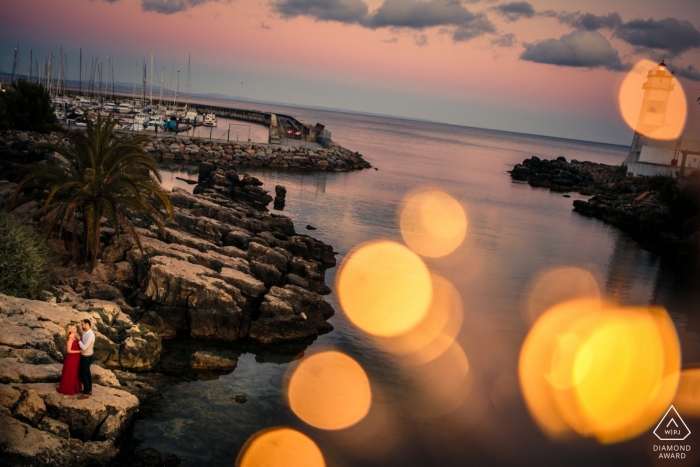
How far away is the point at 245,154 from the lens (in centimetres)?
6444

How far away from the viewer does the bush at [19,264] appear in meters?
14.5

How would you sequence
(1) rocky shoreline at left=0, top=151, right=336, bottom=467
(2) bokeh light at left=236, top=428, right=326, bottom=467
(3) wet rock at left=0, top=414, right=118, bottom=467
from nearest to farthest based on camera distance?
(3) wet rock at left=0, top=414, right=118, bottom=467, (1) rocky shoreline at left=0, top=151, right=336, bottom=467, (2) bokeh light at left=236, top=428, right=326, bottom=467

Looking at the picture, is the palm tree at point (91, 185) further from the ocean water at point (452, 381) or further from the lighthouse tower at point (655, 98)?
the lighthouse tower at point (655, 98)

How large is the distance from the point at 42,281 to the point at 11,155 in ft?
71.3

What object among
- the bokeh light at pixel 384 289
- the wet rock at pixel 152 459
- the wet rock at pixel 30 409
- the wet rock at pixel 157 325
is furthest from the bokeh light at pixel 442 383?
the wet rock at pixel 30 409

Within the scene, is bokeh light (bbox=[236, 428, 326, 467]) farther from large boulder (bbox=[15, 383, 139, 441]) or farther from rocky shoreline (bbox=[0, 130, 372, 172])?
rocky shoreline (bbox=[0, 130, 372, 172])

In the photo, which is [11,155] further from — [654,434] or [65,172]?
[654,434]

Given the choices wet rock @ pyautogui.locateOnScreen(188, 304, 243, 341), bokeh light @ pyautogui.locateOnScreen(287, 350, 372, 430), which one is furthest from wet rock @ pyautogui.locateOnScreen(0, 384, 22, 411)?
wet rock @ pyautogui.locateOnScreen(188, 304, 243, 341)

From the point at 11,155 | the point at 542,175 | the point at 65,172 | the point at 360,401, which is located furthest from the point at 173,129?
the point at 360,401

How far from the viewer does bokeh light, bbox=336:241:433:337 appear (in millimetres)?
22234

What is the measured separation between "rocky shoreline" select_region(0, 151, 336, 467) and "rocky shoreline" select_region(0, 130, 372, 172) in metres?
35.1

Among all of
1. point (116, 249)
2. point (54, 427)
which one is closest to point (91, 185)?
point (116, 249)

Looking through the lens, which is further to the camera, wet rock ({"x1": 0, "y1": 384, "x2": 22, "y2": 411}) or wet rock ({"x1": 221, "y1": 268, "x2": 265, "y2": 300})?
wet rock ({"x1": 221, "y1": 268, "x2": 265, "y2": 300})

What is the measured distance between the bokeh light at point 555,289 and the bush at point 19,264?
60.4 feet
